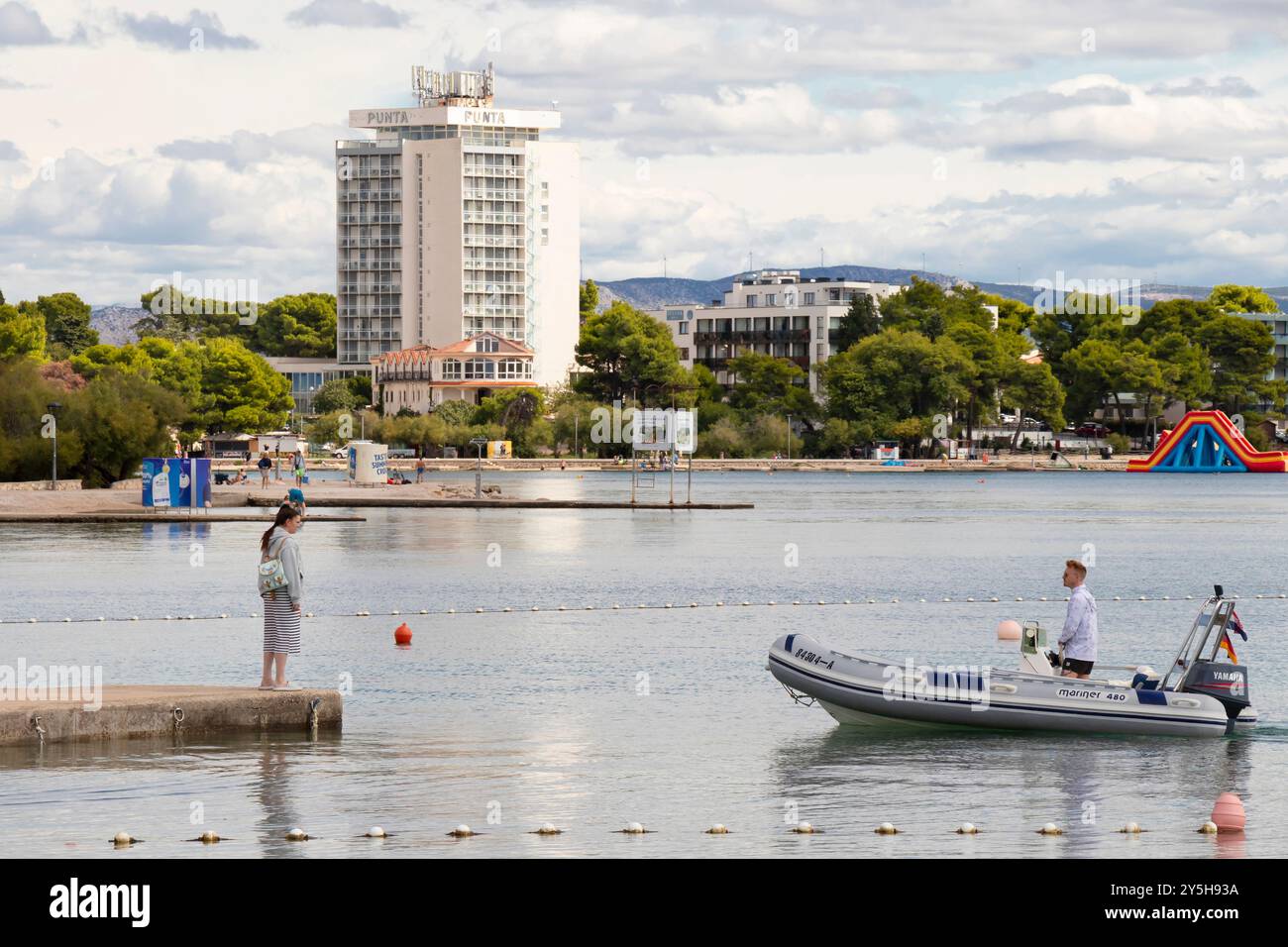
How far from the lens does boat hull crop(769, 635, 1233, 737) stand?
2644 centimetres

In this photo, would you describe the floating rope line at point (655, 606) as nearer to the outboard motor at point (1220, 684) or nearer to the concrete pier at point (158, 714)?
the concrete pier at point (158, 714)

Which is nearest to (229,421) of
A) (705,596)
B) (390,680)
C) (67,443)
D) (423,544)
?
(67,443)

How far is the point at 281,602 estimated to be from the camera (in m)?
23.6

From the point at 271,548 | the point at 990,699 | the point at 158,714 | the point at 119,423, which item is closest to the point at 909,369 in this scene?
the point at 119,423

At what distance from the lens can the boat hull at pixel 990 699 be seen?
26438 mm

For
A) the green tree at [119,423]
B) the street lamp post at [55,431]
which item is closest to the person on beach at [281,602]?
the street lamp post at [55,431]

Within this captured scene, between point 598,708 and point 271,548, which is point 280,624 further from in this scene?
point 598,708

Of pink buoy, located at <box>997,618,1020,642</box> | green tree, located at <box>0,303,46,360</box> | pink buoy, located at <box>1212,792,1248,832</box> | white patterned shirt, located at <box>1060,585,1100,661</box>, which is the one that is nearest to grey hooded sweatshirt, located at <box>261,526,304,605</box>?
white patterned shirt, located at <box>1060,585,1100,661</box>

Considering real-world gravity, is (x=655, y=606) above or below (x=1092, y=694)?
below

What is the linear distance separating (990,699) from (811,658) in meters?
2.71

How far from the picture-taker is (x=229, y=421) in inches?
7244
